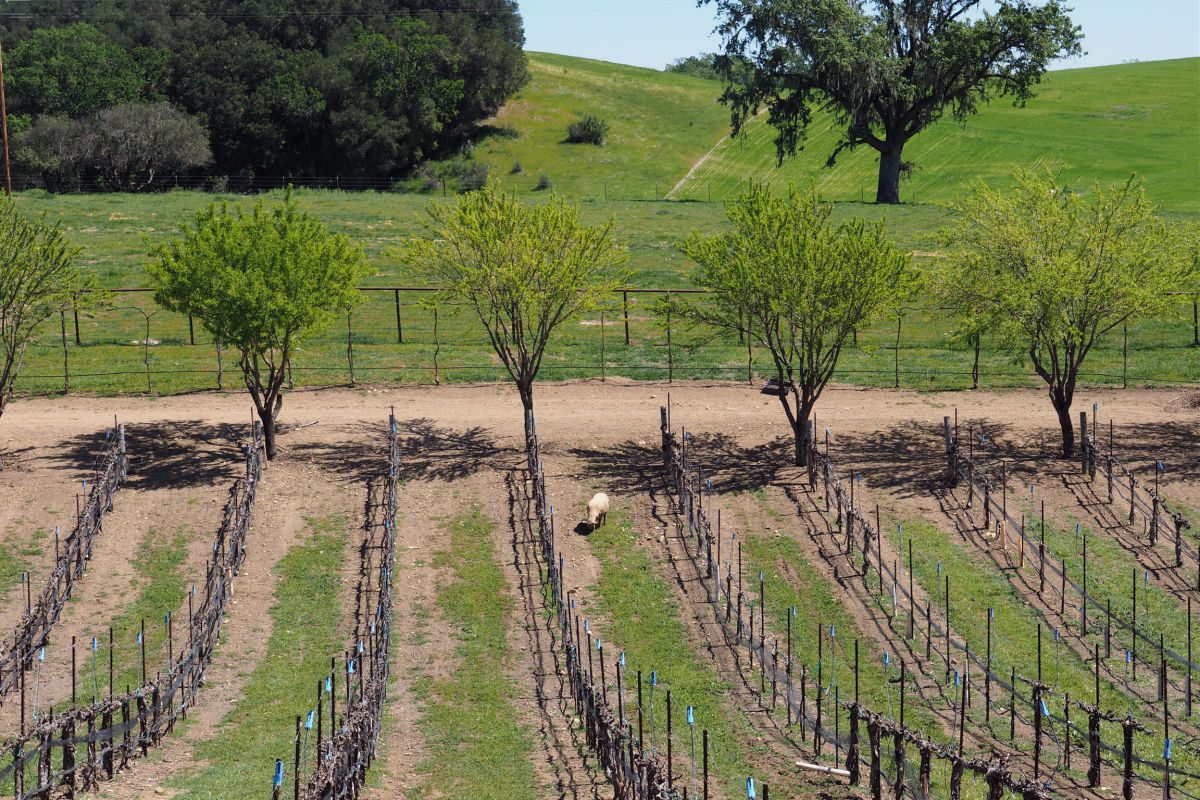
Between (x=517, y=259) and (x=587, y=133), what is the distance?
2936 inches

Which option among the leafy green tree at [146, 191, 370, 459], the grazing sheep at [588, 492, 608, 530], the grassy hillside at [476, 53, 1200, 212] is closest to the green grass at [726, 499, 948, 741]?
the grazing sheep at [588, 492, 608, 530]

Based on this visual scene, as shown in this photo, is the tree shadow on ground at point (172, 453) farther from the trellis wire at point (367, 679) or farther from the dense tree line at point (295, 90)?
the dense tree line at point (295, 90)

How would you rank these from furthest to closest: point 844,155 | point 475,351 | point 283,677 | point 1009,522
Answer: point 844,155 < point 475,351 < point 1009,522 < point 283,677

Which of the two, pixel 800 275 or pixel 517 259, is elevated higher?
pixel 517 259

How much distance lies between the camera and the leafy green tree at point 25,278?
40.6 metres

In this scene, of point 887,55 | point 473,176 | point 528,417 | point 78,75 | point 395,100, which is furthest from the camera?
point 395,100

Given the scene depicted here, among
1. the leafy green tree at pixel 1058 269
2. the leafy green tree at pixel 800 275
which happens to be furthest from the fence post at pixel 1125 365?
the leafy green tree at pixel 800 275

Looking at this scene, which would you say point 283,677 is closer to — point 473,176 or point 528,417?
point 528,417

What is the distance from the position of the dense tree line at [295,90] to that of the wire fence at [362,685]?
6181 cm

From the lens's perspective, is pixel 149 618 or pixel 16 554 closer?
pixel 149 618

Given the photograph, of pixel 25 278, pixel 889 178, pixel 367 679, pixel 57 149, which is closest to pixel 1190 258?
pixel 367 679

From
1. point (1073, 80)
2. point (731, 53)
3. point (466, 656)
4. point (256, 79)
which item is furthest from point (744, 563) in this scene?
point (1073, 80)

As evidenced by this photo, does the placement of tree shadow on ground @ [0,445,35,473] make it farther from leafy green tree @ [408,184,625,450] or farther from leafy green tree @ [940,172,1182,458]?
leafy green tree @ [940,172,1182,458]

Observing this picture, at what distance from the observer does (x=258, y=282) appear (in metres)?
39.8
